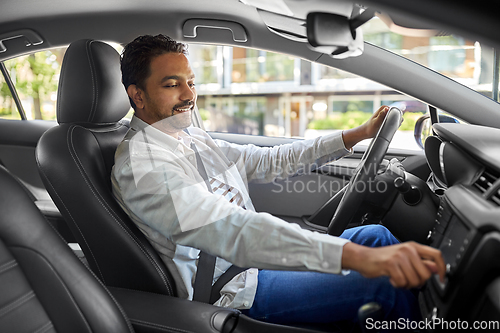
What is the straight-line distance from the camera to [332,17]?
82 cm

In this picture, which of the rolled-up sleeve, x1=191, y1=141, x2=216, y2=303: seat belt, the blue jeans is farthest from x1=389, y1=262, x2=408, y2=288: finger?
the rolled-up sleeve

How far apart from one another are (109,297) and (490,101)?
4.77 ft

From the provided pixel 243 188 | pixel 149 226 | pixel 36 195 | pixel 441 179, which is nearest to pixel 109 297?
pixel 149 226

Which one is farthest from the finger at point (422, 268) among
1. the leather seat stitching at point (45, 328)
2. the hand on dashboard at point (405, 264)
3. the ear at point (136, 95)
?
the ear at point (136, 95)

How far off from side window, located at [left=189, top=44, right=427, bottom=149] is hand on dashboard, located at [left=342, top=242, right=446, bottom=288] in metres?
1.03

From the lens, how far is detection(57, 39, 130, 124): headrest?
1.36m

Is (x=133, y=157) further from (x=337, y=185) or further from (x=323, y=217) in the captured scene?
(x=337, y=185)

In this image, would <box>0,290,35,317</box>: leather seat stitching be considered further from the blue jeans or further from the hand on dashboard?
the hand on dashboard

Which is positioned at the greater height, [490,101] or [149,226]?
[490,101]

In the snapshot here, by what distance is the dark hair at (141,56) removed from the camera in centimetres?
141

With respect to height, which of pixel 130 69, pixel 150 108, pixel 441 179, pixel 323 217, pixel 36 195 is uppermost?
pixel 130 69

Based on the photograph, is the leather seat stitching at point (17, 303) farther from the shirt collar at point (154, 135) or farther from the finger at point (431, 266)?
the finger at point (431, 266)

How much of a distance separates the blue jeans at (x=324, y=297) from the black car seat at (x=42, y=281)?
406mm

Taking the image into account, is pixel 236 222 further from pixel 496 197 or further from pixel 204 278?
pixel 496 197
